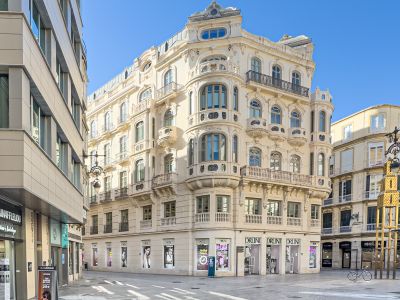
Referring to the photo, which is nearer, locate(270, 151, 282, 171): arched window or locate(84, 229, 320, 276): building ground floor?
locate(84, 229, 320, 276): building ground floor

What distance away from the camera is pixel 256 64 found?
102 feet

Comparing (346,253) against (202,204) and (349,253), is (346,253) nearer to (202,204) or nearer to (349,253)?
(349,253)

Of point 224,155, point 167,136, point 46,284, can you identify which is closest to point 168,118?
point 167,136

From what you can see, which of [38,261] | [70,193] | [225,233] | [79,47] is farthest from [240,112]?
[38,261]

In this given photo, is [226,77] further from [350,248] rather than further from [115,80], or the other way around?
[350,248]

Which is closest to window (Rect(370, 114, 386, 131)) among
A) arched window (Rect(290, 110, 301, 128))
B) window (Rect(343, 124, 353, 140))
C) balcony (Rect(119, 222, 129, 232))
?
window (Rect(343, 124, 353, 140))

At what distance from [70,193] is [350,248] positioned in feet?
113

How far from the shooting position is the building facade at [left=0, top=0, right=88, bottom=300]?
10.0 m

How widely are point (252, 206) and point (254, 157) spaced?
3.83 meters

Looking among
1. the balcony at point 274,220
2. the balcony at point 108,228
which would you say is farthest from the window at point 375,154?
the balcony at point 108,228

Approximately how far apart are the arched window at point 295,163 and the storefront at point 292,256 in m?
5.71

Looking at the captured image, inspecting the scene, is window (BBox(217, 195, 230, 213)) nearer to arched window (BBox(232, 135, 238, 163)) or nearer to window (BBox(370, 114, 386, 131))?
arched window (BBox(232, 135, 238, 163))

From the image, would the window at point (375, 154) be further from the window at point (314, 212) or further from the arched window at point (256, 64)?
the arched window at point (256, 64)

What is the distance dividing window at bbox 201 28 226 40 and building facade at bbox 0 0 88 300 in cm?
1225
